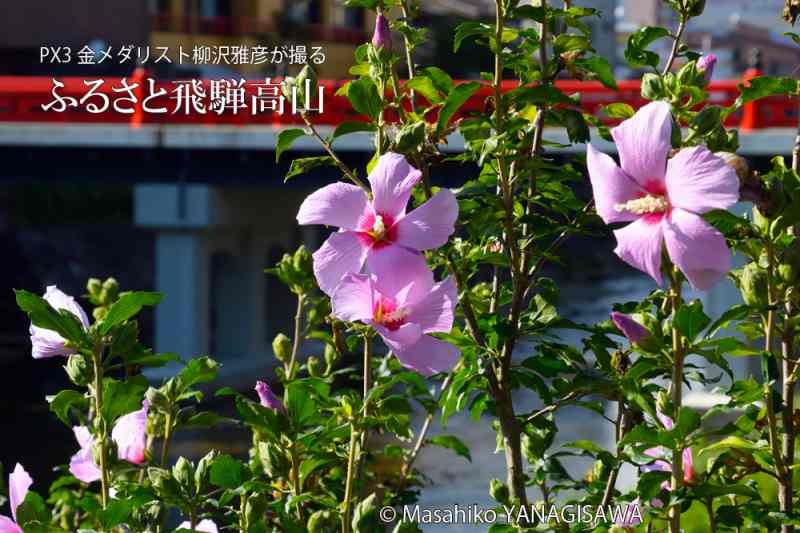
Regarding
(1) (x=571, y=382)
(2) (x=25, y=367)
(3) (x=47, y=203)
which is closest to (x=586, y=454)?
(1) (x=571, y=382)

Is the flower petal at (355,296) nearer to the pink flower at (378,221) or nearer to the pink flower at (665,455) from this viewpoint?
the pink flower at (378,221)

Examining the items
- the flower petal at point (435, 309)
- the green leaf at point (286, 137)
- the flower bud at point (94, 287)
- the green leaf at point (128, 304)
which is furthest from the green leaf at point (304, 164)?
the flower bud at point (94, 287)

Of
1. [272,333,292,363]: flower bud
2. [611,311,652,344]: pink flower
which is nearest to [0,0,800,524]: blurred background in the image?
[272,333,292,363]: flower bud

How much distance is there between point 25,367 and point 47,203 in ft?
21.8

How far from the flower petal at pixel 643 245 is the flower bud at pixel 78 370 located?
722 mm

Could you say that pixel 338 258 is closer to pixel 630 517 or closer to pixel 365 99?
pixel 365 99

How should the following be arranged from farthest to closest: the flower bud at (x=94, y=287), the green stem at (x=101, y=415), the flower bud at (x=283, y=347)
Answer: the flower bud at (x=94, y=287)
the flower bud at (x=283, y=347)
the green stem at (x=101, y=415)

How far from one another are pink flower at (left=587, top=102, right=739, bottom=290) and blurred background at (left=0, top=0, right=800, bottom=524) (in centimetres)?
471

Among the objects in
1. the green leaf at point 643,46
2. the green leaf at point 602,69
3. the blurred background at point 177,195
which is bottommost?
the blurred background at point 177,195

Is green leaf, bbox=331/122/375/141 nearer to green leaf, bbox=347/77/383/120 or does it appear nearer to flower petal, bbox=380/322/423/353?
green leaf, bbox=347/77/383/120

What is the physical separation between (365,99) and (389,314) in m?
0.30

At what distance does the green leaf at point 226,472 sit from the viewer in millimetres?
1656

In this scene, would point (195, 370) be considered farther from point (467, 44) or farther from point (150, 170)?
point (467, 44)

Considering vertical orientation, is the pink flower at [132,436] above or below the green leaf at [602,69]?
below
